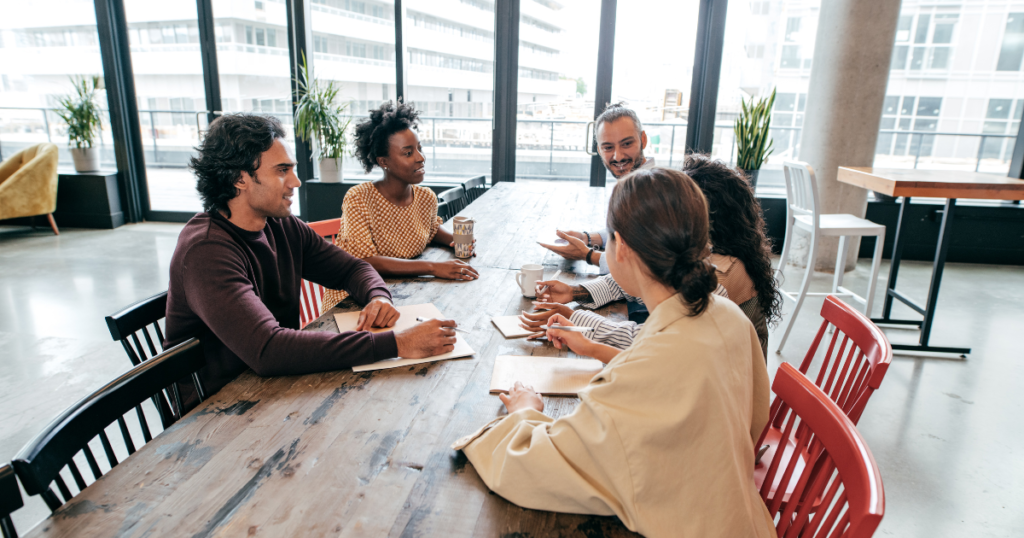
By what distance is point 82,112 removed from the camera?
525 centimetres

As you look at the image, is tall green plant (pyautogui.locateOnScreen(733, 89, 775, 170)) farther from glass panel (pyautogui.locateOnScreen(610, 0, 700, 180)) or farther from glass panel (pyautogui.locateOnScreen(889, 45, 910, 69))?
glass panel (pyautogui.locateOnScreen(889, 45, 910, 69))

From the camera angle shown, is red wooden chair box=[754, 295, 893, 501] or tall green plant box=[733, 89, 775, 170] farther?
tall green plant box=[733, 89, 775, 170]

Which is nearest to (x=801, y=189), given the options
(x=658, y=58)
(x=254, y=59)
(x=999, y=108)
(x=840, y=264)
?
(x=840, y=264)

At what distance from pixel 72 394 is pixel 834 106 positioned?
5131 millimetres

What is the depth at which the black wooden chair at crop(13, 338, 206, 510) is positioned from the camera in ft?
2.54

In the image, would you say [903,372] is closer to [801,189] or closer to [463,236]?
[801,189]

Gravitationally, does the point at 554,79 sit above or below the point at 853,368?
above

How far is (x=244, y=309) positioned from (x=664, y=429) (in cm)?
95

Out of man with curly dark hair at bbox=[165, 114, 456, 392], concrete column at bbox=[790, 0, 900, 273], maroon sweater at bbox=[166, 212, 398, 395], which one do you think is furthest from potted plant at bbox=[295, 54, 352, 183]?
concrete column at bbox=[790, 0, 900, 273]

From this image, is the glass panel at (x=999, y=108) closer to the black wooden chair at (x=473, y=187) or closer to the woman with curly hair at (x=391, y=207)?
the black wooden chair at (x=473, y=187)

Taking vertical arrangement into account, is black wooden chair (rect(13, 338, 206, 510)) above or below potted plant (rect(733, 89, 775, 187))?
below

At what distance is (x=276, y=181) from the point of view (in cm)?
151

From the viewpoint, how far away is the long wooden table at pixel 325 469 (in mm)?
786

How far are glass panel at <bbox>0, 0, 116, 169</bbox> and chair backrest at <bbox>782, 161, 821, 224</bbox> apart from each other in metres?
6.17
